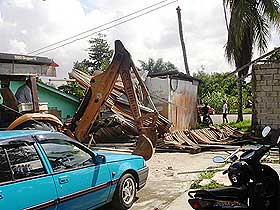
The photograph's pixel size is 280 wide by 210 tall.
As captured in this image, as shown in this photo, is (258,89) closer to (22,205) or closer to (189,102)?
(189,102)

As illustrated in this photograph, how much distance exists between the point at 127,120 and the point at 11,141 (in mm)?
11967

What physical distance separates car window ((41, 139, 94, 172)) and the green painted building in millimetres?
12368

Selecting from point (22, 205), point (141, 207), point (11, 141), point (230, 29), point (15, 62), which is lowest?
point (141, 207)

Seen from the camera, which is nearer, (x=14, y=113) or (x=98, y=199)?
(x=98, y=199)

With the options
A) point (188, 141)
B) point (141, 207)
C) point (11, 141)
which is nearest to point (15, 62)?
point (11, 141)

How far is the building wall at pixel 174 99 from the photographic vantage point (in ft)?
59.3

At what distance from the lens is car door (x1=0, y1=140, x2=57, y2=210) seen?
4423 mm

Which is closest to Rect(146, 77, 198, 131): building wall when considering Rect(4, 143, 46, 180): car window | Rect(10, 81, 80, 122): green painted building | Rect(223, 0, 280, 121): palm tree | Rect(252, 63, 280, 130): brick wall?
Rect(223, 0, 280, 121): palm tree

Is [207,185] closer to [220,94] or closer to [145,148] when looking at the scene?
[145,148]

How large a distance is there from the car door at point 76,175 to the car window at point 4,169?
700 millimetres

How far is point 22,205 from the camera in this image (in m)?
4.48

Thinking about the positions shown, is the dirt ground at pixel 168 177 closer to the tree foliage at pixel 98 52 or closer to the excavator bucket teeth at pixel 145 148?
the excavator bucket teeth at pixel 145 148

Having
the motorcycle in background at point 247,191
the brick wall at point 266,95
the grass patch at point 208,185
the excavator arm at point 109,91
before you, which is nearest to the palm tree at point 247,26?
the brick wall at point 266,95

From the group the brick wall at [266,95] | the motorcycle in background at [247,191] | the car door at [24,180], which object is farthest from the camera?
the brick wall at [266,95]
